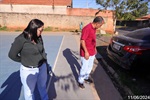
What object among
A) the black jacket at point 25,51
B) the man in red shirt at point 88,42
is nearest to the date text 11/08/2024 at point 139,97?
the man in red shirt at point 88,42

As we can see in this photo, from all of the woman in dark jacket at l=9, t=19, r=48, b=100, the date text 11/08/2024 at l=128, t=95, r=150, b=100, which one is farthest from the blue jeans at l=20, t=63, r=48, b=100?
the date text 11/08/2024 at l=128, t=95, r=150, b=100

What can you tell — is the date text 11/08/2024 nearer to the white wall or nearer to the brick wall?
the brick wall

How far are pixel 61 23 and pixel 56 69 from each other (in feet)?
58.5

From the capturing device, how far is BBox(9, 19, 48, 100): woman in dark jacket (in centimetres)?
232

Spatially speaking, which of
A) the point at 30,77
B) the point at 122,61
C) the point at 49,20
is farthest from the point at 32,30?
the point at 49,20

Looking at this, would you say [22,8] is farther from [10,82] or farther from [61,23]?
[10,82]

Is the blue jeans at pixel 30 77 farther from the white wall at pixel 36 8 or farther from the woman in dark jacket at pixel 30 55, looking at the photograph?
the white wall at pixel 36 8

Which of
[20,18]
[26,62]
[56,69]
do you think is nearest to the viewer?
[26,62]

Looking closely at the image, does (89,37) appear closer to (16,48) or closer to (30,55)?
(30,55)

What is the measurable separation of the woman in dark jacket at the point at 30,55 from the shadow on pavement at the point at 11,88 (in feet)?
3.62

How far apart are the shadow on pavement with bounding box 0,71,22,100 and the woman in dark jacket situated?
1.10 metres

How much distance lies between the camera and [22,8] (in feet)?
97.9

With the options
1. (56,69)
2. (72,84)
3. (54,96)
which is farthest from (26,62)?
(56,69)

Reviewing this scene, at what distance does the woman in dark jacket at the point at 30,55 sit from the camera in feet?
7.63
